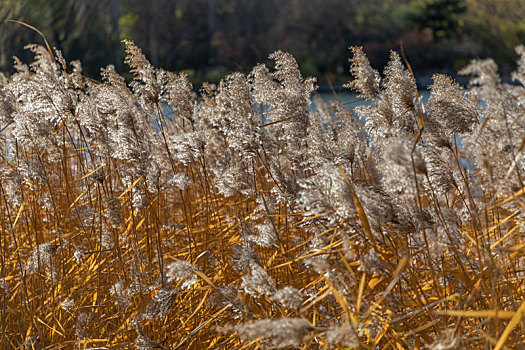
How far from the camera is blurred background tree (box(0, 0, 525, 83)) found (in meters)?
25.6

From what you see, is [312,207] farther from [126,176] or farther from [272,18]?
[272,18]

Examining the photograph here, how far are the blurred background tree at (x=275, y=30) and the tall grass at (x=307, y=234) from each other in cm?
2215

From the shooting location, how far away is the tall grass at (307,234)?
1056mm

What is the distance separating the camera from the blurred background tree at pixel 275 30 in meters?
25.6

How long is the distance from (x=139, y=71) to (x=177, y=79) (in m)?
0.29

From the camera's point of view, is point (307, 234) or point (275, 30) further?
point (275, 30)

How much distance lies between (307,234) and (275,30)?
2986cm

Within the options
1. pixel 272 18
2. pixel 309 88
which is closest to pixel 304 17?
pixel 272 18

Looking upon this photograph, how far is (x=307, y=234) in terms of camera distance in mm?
2027

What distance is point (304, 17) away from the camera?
1175 inches

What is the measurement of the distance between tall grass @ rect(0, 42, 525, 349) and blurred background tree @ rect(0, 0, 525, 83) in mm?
22149

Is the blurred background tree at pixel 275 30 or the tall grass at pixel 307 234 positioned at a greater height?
the blurred background tree at pixel 275 30

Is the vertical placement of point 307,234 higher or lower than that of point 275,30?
lower

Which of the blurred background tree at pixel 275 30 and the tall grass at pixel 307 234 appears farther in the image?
the blurred background tree at pixel 275 30
